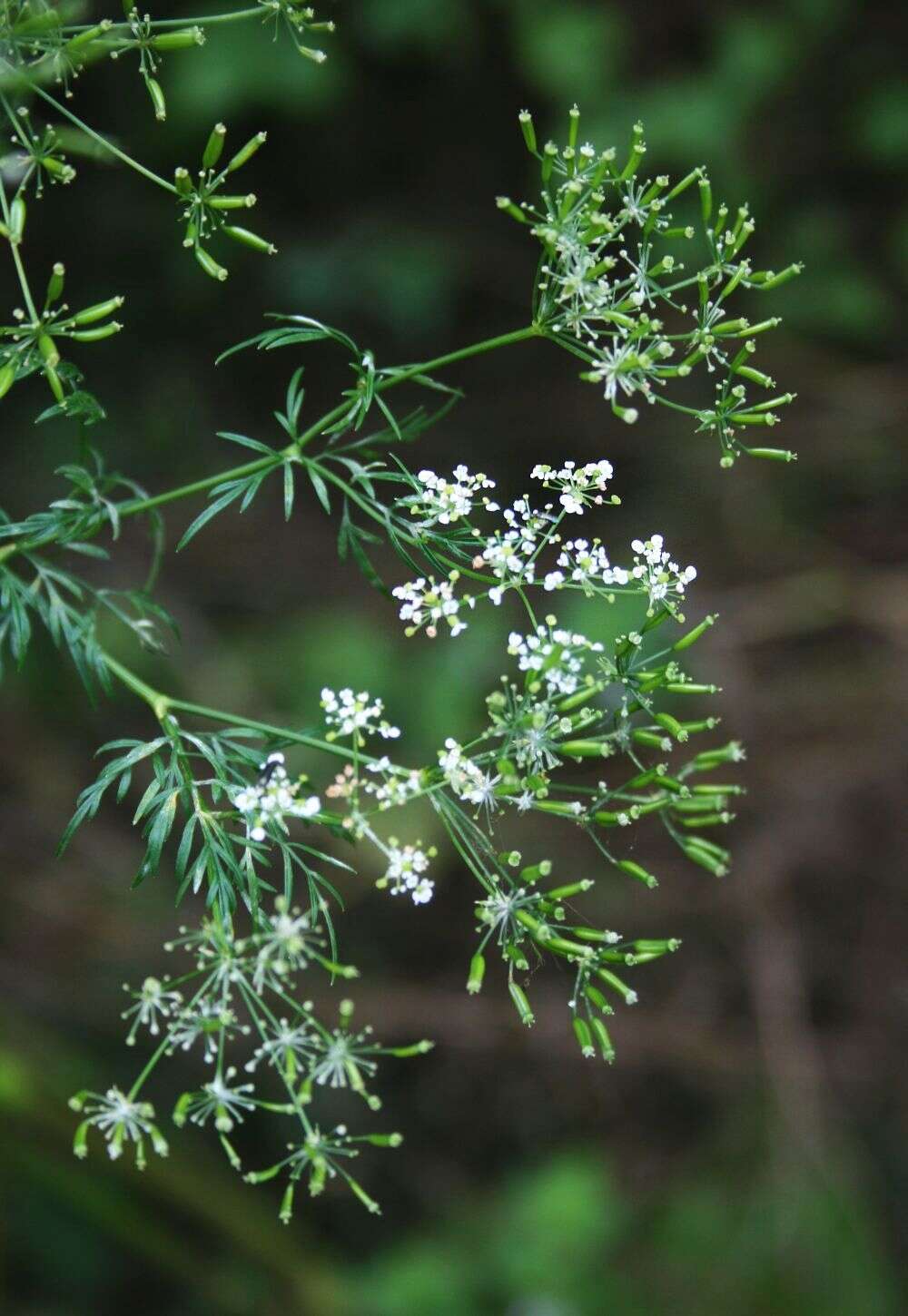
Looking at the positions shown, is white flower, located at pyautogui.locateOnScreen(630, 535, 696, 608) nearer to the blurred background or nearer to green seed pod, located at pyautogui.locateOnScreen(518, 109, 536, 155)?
green seed pod, located at pyautogui.locateOnScreen(518, 109, 536, 155)

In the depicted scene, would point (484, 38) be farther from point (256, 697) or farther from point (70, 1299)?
point (70, 1299)

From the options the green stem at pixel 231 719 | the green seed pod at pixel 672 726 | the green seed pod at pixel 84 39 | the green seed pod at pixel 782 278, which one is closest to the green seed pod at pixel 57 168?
the green seed pod at pixel 84 39

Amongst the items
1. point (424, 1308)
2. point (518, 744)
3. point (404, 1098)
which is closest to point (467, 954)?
point (404, 1098)

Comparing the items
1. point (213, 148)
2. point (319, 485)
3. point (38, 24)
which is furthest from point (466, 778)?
point (38, 24)

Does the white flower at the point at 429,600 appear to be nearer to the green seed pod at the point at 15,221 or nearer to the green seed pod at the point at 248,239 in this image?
the green seed pod at the point at 248,239

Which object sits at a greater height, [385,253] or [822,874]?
[385,253]

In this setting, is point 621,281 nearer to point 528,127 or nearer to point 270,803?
point 528,127
